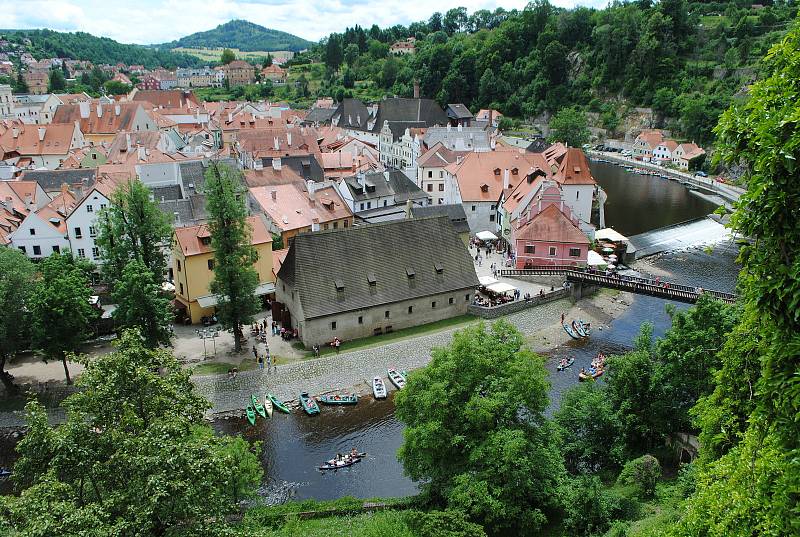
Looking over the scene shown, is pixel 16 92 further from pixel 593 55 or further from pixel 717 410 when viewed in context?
pixel 717 410

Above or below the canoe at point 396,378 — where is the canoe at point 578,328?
below

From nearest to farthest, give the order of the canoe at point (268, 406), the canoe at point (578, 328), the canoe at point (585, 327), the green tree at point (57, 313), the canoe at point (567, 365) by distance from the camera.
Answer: the green tree at point (57, 313) → the canoe at point (268, 406) → the canoe at point (567, 365) → the canoe at point (578, 328) → the canoe at point (585, 327)

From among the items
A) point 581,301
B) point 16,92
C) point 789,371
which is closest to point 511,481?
point 789,371

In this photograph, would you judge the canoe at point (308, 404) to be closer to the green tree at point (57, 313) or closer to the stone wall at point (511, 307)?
the green tree at point (57, 313)

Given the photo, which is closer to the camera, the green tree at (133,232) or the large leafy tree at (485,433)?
the large leafy tree at (485,433)

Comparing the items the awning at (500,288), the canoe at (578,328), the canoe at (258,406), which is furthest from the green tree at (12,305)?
the canoe at (578,328)

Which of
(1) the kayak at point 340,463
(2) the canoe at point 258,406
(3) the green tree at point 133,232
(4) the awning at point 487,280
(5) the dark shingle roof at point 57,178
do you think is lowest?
(1) the kayak at point 340,463

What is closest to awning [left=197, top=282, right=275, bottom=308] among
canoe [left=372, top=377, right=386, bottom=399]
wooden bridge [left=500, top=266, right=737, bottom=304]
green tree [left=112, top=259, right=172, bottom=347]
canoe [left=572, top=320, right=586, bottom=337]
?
green tree [left=112, top=259, right=172, bottom=347]
